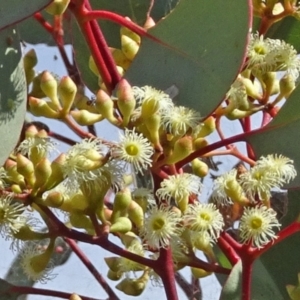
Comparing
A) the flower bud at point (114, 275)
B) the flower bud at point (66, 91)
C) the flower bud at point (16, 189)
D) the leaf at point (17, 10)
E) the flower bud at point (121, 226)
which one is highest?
the leaf at point (17, 10)

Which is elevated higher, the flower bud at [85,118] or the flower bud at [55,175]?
the flower bud at [85,118]

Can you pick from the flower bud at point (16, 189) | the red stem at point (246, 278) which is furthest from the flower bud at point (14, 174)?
the red stem at point (246, 278)

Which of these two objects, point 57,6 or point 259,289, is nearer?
point 57,6

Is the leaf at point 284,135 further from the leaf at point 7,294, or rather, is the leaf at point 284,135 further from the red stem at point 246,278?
the leaf at point 7,294

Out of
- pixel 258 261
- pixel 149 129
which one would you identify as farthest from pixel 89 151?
pixel 258 261

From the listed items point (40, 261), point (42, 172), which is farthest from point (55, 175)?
point (40, 261)

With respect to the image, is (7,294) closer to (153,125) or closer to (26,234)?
(26,234)
